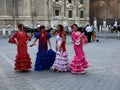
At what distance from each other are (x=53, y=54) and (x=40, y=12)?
4146 centimetres

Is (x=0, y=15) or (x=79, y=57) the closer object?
(x=79, y=57)

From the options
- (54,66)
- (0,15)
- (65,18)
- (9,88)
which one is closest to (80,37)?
(54,66)

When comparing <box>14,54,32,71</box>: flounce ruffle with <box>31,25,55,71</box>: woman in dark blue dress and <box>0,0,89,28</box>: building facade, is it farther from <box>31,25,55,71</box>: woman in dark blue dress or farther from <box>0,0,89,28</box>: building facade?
<box>0,0,89,28</box>: building facade

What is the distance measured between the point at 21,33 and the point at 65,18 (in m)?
43.4

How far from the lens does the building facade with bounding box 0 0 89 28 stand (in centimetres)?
5062

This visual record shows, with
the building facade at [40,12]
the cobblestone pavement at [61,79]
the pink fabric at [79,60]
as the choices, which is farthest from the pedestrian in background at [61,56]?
the building facade at [40,12]

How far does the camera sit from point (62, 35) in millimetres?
11461

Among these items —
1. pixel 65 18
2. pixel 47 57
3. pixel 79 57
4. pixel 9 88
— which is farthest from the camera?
pixel 65 18

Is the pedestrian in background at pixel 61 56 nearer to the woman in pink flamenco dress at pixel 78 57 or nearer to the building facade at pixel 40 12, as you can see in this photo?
the woman in pink flamenco dress at pixel 78 57

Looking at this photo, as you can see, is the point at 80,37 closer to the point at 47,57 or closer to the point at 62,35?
the point at 62,35

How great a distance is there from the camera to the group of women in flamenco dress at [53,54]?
36.2 feet

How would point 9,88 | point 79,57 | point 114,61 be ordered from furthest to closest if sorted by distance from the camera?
point 114,61, point 79,57, point 9,88

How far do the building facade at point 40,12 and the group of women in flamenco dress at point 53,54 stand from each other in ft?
128

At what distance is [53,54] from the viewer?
466 inches
